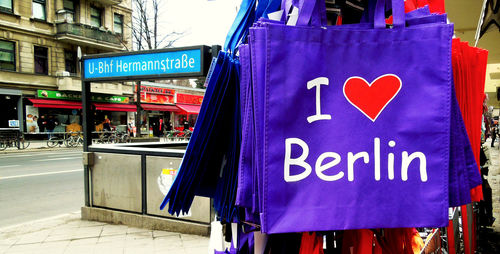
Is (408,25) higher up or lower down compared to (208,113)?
higher up

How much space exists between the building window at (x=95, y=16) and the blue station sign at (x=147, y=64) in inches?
1064

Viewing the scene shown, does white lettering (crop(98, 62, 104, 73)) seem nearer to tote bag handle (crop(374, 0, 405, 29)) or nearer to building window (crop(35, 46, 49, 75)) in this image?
tote bag handle (crop(374, 0, 405, 29))

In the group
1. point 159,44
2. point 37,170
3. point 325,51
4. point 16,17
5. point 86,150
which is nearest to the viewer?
point 325,51

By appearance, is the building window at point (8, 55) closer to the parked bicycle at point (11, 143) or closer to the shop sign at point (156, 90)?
the parked bicycle at point (11, 143)

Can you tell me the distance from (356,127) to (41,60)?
1140 inches

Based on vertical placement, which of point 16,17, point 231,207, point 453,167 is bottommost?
point 231,207

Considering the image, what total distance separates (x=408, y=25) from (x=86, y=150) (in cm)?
535

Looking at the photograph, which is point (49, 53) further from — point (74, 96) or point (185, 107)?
point (185, 107)

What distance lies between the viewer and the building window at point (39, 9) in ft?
81.5

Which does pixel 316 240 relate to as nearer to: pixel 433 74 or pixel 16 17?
pixel 433 74

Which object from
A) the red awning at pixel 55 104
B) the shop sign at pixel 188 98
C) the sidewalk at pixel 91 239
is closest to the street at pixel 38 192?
the sidewalk at pixel 91 239

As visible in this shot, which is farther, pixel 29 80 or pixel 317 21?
pixel 29 80

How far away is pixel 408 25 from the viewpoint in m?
1.14

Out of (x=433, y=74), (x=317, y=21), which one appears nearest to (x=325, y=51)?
(x=317, y=21)
